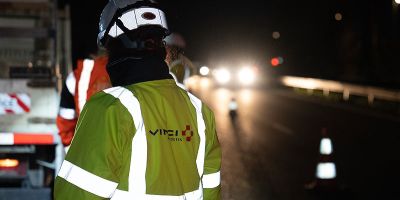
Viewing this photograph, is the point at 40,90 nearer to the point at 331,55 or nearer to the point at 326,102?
the point at 326,102

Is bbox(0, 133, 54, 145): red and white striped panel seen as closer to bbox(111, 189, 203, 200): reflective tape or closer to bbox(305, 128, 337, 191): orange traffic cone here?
bbox(305, 128, 337, 191): orange traffic cone

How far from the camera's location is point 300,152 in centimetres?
1294

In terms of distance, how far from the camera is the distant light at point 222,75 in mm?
38906

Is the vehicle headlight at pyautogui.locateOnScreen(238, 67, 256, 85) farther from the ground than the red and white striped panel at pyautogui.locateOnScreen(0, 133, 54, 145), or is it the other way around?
the vehicle headlight at pyautogui.locateOnScreen(238, 67, 256, 85)

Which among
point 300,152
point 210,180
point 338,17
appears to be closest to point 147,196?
point 210,180

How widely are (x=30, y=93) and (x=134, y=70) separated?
4.01 meters

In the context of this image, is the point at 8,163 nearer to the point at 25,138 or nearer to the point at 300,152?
the point at 25,138

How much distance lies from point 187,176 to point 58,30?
5.02 m

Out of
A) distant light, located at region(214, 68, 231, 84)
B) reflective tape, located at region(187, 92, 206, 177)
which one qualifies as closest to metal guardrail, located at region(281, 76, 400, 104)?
distant light, located at region(214, 68, 231, 84)

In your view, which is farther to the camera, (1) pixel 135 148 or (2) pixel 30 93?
(2) pixel 30 93

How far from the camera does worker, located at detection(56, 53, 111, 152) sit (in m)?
5.05

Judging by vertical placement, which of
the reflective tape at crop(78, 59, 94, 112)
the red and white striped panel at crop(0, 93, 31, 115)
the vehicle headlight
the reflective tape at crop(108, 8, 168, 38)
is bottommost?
the red and white striped panel at crop(0, 93, 31, 115)

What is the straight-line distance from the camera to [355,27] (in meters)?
58.1

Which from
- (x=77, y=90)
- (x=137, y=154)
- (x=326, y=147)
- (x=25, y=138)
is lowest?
(x=326, y=147)
